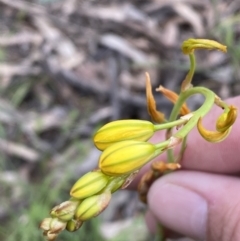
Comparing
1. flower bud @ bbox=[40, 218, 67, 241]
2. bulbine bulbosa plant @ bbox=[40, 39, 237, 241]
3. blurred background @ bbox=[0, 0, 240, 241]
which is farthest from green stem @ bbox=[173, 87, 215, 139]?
blurred background @ bbox=[0, 0, 240, 241]

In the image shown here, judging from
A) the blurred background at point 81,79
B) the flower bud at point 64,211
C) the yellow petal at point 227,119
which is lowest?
the blurred background at point 81,79

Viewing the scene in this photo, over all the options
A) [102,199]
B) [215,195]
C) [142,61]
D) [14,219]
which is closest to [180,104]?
[102,199]

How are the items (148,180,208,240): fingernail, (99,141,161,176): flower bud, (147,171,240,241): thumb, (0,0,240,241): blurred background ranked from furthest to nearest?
(0,0,240,241): blurred background, (148,180,208,240): fingernail, (147,171,240,241): thumb, (99,141,161,176): flower bud

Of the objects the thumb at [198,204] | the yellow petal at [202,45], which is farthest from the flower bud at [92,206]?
the thumb at [198,204]

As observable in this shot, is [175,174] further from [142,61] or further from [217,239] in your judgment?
[142,61]

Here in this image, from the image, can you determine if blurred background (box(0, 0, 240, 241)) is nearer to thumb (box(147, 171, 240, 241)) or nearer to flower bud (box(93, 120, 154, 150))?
thumb (box(147, 171, 240, 241))

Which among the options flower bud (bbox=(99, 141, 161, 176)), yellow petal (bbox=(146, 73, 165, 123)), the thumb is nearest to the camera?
flower bud (bbox=(99, 141, 161, 176))

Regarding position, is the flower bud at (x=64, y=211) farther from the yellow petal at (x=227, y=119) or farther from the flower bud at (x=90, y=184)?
the yellow petal at (x=227, y=119)
